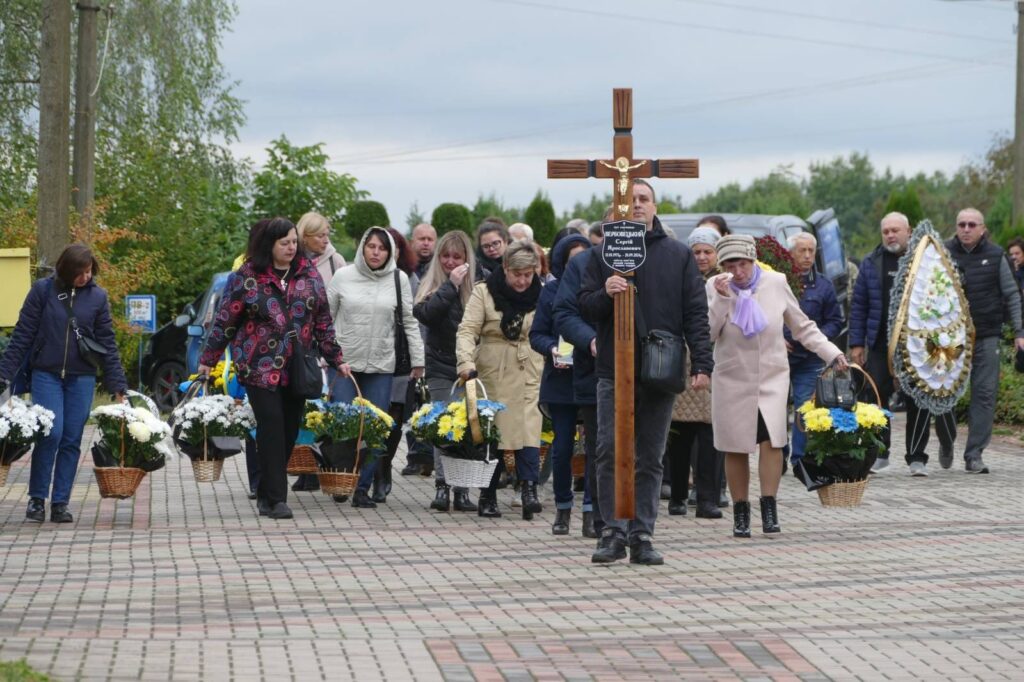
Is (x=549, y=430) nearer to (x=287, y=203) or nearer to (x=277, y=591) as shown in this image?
(x=277, y=591)

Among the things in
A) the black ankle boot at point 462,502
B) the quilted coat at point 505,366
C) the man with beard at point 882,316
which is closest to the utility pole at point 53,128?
the black ankle boot at point 462,502

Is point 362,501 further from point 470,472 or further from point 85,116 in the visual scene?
point 85,116

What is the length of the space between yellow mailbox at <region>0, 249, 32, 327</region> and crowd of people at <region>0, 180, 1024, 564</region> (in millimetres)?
1800

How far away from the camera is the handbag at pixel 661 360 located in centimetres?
973

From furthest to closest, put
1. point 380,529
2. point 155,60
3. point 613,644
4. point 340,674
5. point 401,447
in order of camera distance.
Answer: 1. point 155,60
2. point 401,447
3. point 380,529
4. point 613,644
5. point 340,674

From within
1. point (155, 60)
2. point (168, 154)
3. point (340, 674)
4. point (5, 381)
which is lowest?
point (340, 674)

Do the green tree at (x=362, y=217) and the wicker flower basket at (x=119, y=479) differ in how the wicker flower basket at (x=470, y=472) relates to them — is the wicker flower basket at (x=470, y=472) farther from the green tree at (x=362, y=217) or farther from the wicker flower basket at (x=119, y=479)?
the green tree at (x=362, y=217)

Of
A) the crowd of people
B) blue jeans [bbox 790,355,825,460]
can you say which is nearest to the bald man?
the crowd of people

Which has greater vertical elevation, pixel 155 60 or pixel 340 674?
pixel 155 60

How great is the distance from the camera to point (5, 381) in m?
11.8

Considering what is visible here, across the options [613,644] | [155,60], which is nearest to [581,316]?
[613,644]

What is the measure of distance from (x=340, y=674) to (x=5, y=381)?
17.8 ft

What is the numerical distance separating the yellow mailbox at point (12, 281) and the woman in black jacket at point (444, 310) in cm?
327

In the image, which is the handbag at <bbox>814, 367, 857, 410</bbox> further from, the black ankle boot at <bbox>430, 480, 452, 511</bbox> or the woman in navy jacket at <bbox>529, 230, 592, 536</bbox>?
the black ankle boot at <bbox>430, 480, 452, 511</bbox>
